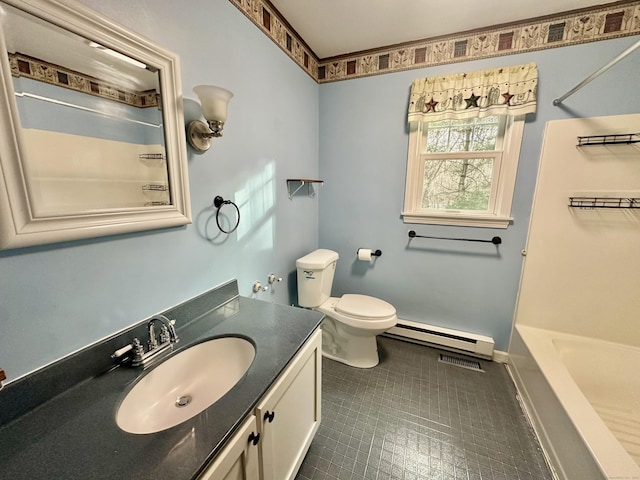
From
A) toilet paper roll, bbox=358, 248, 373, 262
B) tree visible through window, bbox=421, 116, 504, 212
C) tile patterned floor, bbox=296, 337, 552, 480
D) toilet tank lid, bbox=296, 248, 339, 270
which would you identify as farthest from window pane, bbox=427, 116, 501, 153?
tile patterned floor, bbox=296, 337, 552, 480

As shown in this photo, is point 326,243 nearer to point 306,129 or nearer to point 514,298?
point 306,129

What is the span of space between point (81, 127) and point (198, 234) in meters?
0.56

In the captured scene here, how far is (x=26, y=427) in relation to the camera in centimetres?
65

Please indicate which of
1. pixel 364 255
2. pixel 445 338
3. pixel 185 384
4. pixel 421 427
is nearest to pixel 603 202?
pixel 445 338

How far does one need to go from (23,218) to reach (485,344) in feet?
8.68

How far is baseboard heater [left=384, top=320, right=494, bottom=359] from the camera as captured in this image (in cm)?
201

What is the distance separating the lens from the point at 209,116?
1.05 metres

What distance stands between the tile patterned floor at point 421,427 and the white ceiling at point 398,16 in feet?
8.07

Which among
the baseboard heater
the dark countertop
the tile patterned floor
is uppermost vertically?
the dark countertop

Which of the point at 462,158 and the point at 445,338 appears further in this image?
the point at 445,338

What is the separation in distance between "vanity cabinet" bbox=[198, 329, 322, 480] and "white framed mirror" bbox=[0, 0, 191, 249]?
75 cm

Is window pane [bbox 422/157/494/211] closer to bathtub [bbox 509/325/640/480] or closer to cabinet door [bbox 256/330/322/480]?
bathtub [bbox 509/325/640/480]

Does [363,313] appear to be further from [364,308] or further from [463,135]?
[463,135]

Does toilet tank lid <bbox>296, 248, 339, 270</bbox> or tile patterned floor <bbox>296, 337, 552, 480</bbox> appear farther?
toilet tank lid <bbox>296, 248, 339, 270</bbox>
